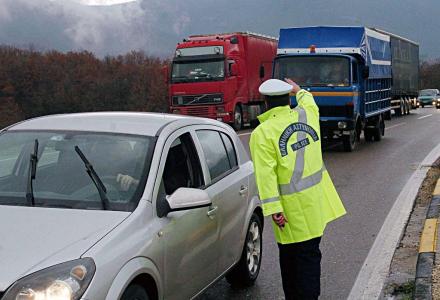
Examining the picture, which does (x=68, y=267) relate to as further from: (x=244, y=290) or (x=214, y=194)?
(x=244, y=290)

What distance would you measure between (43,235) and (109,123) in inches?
54.4

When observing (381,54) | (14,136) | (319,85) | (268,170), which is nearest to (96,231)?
(268,170)

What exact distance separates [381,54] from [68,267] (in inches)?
735

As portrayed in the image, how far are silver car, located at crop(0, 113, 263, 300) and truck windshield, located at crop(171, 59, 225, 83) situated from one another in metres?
18.9

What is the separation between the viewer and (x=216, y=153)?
4906mm

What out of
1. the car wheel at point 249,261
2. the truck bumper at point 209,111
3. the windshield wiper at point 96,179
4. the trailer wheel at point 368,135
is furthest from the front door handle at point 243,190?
the truck bumper at point 209,111

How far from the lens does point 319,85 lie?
15.6 metres

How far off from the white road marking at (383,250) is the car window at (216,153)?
5.01 ft

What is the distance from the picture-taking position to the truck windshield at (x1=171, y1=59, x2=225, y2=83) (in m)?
24.0

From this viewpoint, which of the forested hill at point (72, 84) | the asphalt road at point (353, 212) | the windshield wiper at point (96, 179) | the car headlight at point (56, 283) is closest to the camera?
the car headlight at point (56, 283)

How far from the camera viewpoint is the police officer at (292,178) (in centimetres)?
403

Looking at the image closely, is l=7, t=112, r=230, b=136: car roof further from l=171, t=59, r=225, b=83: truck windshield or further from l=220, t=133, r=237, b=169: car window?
l=171, t=59, r=225, b=83: truck windshield

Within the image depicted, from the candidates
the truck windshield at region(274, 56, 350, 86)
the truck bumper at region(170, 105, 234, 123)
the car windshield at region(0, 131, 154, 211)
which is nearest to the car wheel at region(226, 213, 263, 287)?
the car windshield at region(0, 131, 154, 211)

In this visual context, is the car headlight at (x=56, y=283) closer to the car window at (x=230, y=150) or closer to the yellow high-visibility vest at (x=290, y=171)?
the yellow high-visibility vest at (x=290, y=171)
